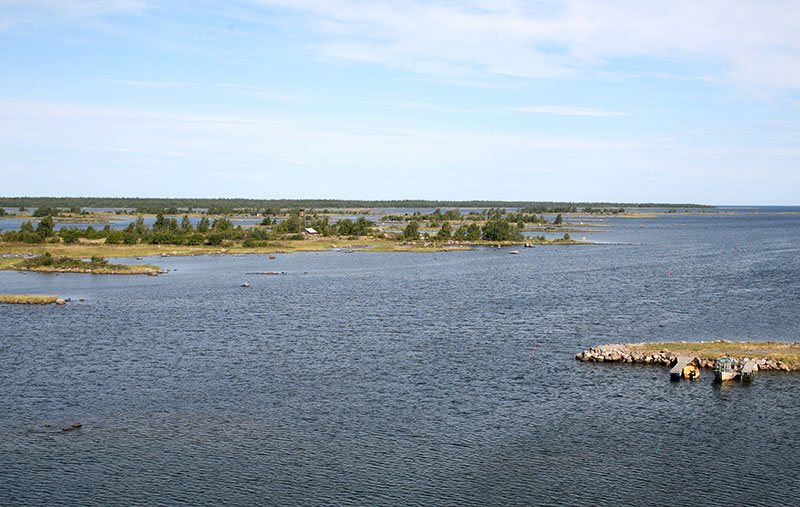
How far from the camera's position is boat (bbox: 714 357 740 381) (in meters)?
53.7

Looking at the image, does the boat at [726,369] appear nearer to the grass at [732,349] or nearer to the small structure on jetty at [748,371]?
the small structure on jetty at [748,371]

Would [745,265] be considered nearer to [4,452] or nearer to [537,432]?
[537,432]

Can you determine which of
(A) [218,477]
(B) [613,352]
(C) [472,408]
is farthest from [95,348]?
(B) [613,352]

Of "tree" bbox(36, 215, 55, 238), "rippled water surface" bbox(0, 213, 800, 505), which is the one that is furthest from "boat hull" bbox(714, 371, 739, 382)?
"tree" bbox(36, 215, 55, 238)

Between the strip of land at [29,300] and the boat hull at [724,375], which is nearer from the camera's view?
the boat hull at [724,375]

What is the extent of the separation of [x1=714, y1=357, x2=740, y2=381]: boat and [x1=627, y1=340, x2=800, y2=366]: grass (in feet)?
9.89

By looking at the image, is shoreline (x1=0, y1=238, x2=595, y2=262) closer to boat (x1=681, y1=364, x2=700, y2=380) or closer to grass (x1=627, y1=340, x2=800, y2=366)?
grass (x1=627, y1=340, x2=800, y2=366)

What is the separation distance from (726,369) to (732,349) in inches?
299

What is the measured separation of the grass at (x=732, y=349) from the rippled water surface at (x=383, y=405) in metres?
4.49

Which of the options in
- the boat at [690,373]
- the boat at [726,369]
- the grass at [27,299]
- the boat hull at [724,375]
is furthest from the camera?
the grass at [27,299]

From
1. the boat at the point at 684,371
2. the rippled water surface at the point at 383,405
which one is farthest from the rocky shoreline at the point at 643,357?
the rippled water surface at the point at 383,405

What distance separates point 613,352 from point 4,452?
46445mm

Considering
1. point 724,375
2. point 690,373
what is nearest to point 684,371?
point 690,373

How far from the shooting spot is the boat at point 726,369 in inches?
2115
